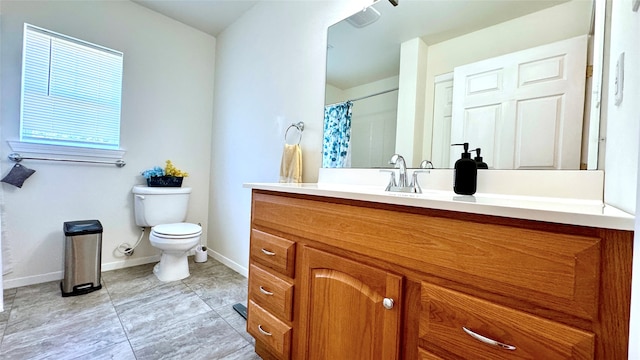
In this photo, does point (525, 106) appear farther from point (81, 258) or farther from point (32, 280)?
point (32, 280)

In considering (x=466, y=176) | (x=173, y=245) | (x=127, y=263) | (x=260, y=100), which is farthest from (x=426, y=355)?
(x=127, y=263)

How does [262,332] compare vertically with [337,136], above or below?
below

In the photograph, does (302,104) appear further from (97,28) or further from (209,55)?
(97,28)

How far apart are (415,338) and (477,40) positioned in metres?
1.18

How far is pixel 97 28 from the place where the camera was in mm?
2133

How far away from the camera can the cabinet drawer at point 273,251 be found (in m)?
1.08

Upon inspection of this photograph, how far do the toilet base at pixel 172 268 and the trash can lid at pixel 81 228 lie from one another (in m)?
0.49

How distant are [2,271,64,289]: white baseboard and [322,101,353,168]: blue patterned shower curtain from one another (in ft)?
7.31

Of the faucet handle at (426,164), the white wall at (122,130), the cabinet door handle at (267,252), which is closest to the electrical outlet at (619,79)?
the faucet handle at (426,164)

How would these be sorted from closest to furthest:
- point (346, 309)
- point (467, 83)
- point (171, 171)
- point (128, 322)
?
point (346, 309) < point (467, 83) < point (128, 322) < point (171, 171)

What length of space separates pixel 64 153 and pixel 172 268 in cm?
119

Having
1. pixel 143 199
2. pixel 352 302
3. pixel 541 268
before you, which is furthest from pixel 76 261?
pixel 541 268

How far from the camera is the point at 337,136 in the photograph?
1.65 meters

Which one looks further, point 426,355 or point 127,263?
point 127,263
